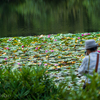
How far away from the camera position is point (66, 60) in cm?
613

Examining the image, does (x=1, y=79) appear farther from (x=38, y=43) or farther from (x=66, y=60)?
(x=38, y=43)

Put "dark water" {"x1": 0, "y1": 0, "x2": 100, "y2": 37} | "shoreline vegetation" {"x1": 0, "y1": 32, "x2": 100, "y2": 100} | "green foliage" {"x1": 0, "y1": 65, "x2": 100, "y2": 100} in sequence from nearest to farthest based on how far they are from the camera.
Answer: "shoreline vegetation" {"x1": 0, "y1": 32, "x2": 100, "y2": 100} → "green foliage" {"x1": 0, "y1": 65, "x2": 100, "y2": 100} → "dark water" {"x1": 0, "y1": 0, "x2": 100, "y2": 37}

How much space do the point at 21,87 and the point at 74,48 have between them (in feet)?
14.4

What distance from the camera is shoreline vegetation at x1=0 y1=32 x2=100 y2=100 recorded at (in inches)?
109

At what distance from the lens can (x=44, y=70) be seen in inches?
139

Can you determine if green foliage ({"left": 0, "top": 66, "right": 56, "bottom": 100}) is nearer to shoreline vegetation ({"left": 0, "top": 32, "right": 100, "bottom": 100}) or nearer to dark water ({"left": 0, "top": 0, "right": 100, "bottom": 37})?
shoreline vegetation ({"left": 0, "top": 32, "right": 100, "bottom": 100})

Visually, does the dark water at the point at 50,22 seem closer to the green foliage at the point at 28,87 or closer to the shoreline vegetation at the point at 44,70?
the shoreline vegetation at the point at 44,70

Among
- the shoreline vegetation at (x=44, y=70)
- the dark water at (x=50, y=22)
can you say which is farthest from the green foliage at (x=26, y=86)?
the dark water at (x=50, y=22)

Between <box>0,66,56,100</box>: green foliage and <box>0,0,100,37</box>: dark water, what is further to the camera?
<box>0,0,100,37</box>: dark water

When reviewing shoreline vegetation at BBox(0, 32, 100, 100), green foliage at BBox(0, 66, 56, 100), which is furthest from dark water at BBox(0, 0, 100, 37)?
green foliage at BBox(0, 66, 56, 100)

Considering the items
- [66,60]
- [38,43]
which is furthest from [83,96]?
[38,43]

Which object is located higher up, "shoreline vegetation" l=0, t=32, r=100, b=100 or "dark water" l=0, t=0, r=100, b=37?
"dark water" l=0, t=0, r=100, b=37

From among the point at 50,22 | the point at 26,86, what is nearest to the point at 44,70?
the point at 26,86

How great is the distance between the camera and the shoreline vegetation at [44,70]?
109 inches
